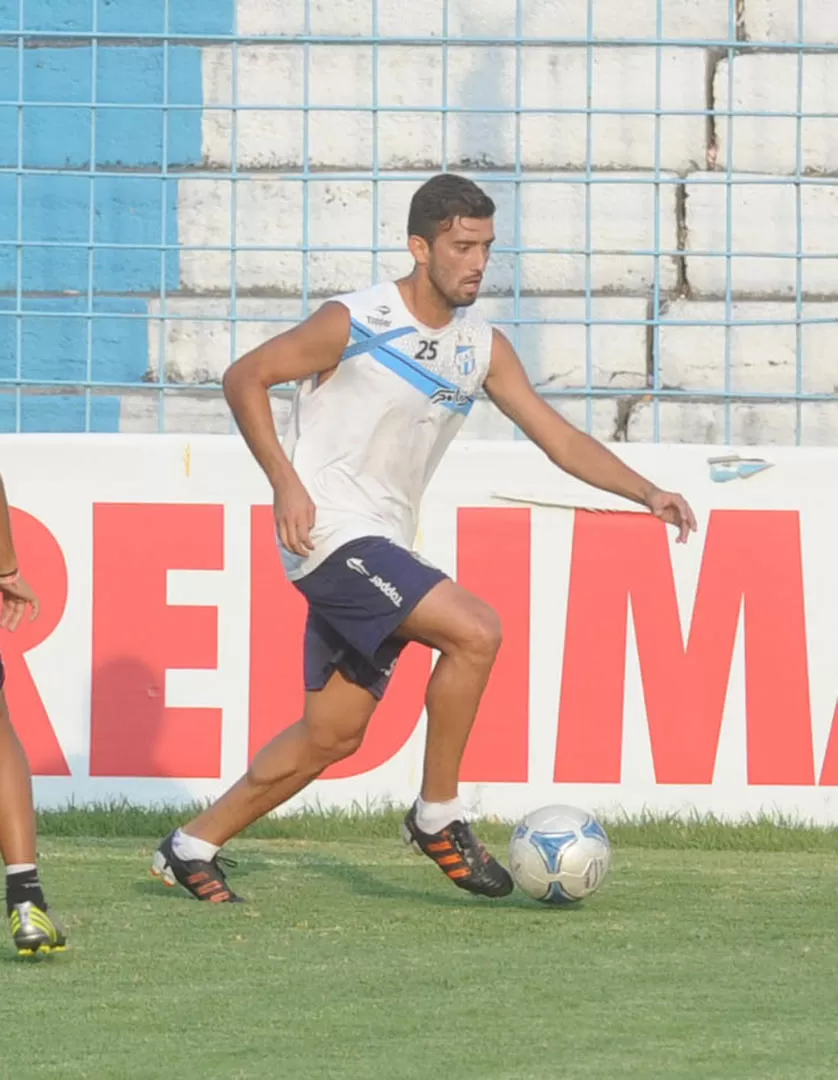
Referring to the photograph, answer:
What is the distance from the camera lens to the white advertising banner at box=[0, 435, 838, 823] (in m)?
7.83

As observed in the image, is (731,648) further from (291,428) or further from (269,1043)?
(269,1043)

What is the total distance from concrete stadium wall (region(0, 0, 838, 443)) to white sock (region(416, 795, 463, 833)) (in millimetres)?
3174

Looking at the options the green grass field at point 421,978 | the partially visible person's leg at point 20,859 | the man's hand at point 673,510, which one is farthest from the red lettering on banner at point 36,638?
the partially visible person's leg at point 20,859

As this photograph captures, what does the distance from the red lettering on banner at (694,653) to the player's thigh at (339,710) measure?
206cm

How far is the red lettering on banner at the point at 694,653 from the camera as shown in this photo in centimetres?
782

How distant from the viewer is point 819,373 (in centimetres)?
889

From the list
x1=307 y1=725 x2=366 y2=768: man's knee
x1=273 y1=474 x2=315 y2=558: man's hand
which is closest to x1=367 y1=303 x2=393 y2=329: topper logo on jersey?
x1=273 y1=474 x2=315 y2=558: man's hand

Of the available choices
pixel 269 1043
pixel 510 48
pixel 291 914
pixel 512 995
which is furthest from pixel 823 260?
pixel 269 1043

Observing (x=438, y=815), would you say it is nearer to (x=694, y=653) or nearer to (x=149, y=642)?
(x=694, y=653)

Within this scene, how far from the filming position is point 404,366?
5.91 m

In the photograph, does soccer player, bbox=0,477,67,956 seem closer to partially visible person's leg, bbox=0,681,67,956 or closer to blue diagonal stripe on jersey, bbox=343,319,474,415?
partially visible person's leg, bbox=0,681,67,956

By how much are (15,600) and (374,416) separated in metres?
1.31

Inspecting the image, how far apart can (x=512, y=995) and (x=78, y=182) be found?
5.52m

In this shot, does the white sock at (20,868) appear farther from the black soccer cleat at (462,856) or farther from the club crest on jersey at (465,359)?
the club crest on jersey at (465,359)
